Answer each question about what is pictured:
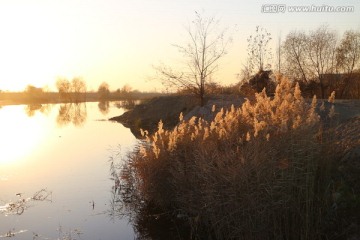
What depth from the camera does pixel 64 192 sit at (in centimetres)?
1294

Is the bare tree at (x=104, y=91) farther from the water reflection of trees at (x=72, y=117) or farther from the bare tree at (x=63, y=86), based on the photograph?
the water reflection of trees at (x=72, y=117)

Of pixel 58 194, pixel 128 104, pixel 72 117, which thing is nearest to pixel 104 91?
pixel 128 104

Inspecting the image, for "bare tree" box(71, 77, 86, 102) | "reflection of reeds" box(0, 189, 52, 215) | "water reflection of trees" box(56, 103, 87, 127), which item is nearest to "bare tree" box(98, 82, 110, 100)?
"bare tree" box(71, 77, 86, 102)

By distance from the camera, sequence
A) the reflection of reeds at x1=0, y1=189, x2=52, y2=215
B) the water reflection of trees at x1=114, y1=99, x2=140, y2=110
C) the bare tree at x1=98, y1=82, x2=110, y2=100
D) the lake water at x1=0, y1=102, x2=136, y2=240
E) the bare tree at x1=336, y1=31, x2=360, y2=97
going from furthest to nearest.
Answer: the bare tree at x1=98, y1=82, x2=110, y2=100 → the water reflection of trees at x1=114, y1=99, x2=140, y2=110 → the bare tree at x1=336, y1=31, x2=360, y2=97 → the reflection of reeds at x1=0, y1=189, x2=52, y2=215 → the lake water at x1=0, y1=102, x2=136, y2=240

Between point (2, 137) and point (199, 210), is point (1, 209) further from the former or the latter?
point (2, 137)

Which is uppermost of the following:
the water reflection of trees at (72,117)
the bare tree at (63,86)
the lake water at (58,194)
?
the bare tree at (63,86)

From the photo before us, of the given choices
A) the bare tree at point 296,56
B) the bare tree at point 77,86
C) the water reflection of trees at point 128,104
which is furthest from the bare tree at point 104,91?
the bare tree at point 296,56

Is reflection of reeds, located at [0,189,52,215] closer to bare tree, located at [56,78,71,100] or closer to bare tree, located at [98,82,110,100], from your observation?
bare tree, located at [56,78,71,100]

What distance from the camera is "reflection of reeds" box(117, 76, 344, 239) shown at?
726cm

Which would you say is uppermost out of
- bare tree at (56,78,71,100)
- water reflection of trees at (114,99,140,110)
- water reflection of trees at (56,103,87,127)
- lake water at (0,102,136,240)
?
bare tree at (56,78,71,100)

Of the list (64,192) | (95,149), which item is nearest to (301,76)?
(95,149)

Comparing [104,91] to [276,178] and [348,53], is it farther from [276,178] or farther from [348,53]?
[276,178]

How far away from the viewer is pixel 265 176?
287 inches

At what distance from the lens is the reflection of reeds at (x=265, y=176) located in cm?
726
